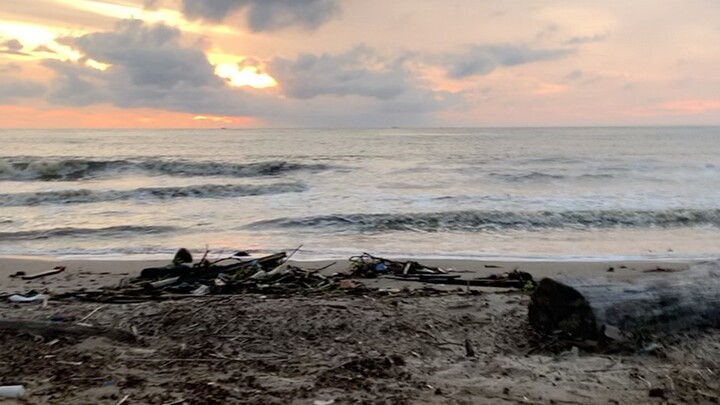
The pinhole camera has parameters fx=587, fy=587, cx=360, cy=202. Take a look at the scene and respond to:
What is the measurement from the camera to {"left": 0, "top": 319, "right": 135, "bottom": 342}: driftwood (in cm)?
434

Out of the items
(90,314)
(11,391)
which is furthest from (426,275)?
(11,391)

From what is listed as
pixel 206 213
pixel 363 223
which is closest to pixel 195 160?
pixel 206 213

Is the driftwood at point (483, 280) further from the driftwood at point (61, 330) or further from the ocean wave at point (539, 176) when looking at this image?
the ocean wave at point (539, 176)

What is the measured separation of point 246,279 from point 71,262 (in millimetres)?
3693

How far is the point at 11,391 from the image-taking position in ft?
11.1

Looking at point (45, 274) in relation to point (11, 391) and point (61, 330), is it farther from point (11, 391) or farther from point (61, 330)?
point (11, 391)

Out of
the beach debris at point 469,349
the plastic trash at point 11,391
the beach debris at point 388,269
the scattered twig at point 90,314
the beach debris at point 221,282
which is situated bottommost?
the beach debris at point 388,269

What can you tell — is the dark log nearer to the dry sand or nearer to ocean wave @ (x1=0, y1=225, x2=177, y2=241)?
the dry sand

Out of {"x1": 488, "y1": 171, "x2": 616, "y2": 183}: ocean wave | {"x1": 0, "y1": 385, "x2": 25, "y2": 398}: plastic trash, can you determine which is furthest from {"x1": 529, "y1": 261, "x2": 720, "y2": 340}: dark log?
{"x1": 488, "y1": 171, "x2": 616, "y2": 183}: ocean wave

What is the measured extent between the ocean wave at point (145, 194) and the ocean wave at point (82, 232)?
4973 millimetres

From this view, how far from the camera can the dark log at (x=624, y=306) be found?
4.14 m

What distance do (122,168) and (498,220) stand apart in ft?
60.3

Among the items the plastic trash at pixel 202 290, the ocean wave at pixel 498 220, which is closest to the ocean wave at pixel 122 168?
the ocean wave at pixel 498 220

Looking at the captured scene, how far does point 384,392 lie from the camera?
3.39 meters
